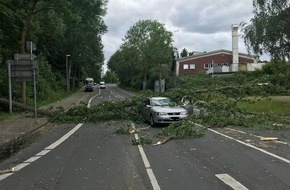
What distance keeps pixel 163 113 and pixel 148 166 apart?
9.42 m

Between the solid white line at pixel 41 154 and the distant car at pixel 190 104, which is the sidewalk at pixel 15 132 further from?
the distant car at pixel 190 104

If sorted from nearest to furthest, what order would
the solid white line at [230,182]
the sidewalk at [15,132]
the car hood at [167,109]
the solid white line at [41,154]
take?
the solid white line at [230,182] < the solid white line at [41,154] < the sidewalk at [15,132] < the car hood at [167,109]

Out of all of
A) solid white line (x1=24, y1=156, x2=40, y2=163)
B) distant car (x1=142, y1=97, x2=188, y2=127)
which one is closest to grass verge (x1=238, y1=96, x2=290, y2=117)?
distant car (x1=142, y1=97, x2=188, y2=127)

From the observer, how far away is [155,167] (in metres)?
9.69

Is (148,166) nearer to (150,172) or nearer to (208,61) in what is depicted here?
(150,172)

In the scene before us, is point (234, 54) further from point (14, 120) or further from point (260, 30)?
point (14, 120)

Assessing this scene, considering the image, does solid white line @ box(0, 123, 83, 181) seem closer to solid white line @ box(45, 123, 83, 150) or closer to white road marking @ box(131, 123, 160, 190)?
solid white line @ box(45, 123, 83, 150)

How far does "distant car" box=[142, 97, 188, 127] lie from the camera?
19.2 metres

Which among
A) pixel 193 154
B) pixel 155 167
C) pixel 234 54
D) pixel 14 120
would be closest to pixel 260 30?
pixel 14 120

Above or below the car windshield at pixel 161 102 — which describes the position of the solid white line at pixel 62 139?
below

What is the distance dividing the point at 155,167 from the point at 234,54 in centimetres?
8133

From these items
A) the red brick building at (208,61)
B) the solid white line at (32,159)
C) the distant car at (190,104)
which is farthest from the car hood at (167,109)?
the red brick building at (208,61)

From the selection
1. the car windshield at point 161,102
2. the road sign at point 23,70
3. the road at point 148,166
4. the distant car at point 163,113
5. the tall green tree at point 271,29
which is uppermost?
the tall green tree at point 271,29

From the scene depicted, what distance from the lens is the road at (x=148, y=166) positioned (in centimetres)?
800
